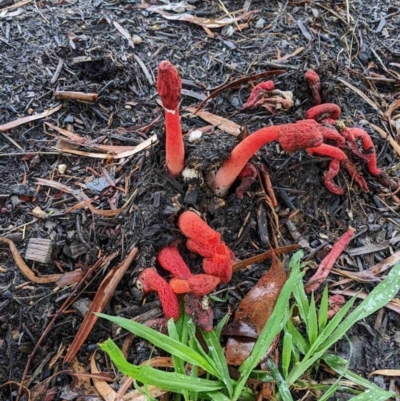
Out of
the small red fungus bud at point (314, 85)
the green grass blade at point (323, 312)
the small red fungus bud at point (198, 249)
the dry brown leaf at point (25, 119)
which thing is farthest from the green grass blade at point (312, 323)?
the dry brown leaf at point (25, 119)

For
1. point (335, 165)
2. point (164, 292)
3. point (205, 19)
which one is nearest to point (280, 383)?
point (164, 292)

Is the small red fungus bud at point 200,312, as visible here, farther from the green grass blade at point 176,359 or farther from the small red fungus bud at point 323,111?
the small red fungus bud at point 323,111

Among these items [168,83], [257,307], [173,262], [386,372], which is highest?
[168,83]

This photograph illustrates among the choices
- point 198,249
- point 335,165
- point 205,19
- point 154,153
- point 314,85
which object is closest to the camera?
point 198,249

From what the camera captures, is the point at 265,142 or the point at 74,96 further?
the point at 74,96

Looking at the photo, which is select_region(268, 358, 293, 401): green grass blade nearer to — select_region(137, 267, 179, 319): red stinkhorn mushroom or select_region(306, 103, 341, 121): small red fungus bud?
select_region(137, 267, 179, 319): red stinkhorn mushroom

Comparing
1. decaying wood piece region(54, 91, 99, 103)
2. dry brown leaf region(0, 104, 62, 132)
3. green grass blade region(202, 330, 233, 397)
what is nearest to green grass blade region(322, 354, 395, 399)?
green grass blade region(202, 330, 233, 397)

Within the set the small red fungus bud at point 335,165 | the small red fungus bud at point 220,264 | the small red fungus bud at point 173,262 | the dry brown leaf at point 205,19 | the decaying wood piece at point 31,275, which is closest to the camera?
the small red fungus bud at point 220,264

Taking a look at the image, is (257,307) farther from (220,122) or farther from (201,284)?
(220,122)
